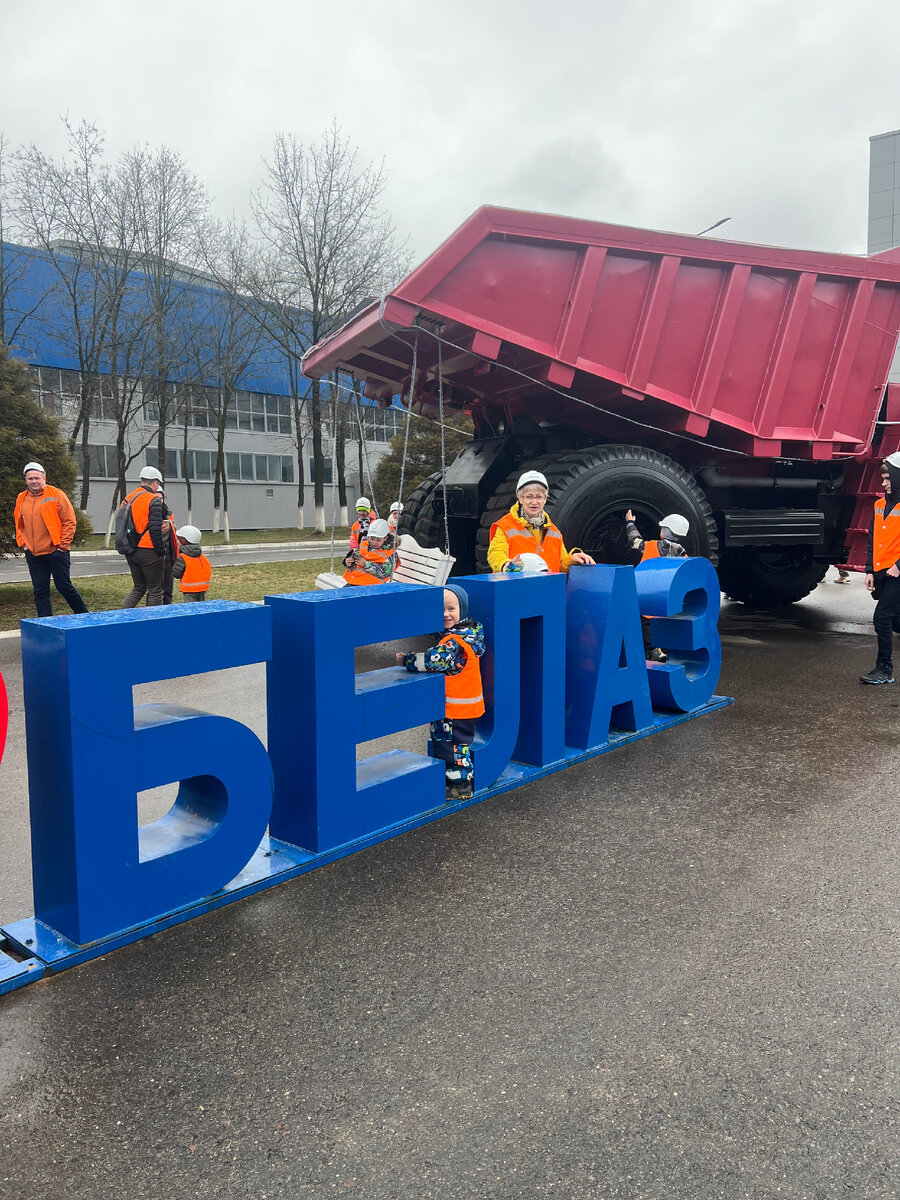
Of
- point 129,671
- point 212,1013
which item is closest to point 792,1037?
point 212,1013

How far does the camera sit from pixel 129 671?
2836 mm

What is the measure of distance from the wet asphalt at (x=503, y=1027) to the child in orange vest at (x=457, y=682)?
299 mm

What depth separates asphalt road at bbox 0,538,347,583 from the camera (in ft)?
56.5

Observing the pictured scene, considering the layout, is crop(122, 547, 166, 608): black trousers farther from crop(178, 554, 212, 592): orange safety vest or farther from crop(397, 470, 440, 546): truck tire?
crop(397, 470, 440, 546): truck tire

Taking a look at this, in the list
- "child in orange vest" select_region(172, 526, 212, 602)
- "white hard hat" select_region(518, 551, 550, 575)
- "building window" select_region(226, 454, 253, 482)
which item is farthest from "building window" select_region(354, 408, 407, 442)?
"white hard hat" select_region(518, 551, 550, 575)

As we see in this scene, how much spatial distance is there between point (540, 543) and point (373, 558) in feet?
16.6

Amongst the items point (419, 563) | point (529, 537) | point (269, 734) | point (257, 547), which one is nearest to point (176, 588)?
point (419, 563)

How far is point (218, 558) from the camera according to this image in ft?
67.4

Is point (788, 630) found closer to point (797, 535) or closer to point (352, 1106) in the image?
point (797, 535)

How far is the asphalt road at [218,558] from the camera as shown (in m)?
17.2

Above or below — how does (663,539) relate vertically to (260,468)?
below

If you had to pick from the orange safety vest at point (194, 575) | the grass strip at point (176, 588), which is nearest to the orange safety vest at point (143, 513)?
the orange safety vest at point (194, 575)

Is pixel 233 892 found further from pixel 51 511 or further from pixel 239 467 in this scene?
pixel 239 467

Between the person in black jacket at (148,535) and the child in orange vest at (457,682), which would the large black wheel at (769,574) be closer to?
the person in black jacket at (148,535)
